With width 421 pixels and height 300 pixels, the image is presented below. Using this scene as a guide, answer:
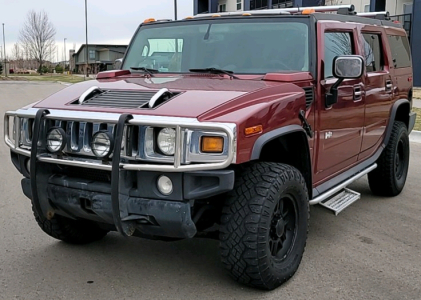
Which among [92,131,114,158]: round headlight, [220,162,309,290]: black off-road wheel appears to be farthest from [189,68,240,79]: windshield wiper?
[92,131,114,158]: round headlight

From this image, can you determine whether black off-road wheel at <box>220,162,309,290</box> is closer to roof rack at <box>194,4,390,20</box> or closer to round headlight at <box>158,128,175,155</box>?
round headlight at <box>158,128,175,155</box>

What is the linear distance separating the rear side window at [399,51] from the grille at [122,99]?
142 inches

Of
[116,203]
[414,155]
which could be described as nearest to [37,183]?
[116,203]

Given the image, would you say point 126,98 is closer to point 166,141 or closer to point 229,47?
point 166,141

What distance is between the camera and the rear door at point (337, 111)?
4375mm

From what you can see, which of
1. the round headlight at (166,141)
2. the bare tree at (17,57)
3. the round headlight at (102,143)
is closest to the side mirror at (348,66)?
the round headlight at (166,141)

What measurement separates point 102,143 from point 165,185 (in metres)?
0.49

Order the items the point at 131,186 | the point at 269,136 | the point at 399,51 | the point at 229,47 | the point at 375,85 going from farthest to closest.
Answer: the point at 399,51 → the point at 375,85 → the point at 229,47 → the point at 269,136 → the point at 131,186

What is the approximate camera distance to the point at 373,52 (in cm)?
560

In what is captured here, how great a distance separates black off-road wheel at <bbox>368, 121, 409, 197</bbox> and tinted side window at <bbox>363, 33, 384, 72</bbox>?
0.85 m

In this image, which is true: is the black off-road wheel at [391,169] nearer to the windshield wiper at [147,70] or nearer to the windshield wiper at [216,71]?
the windshield wiper at [216,71]

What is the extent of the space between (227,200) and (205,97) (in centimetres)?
69

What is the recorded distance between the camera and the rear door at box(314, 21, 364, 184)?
438 centimetres

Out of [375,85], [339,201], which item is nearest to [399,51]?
[375,85]
